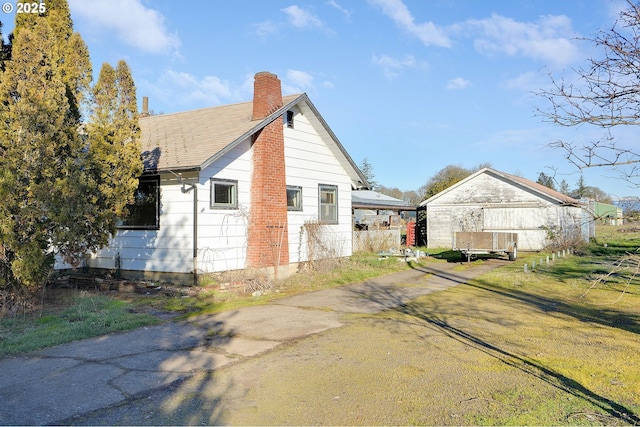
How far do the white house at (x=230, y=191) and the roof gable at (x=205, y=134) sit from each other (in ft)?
0.15

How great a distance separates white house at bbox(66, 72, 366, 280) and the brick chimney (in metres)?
0.03

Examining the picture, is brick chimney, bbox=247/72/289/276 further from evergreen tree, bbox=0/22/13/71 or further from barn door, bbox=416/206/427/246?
barn door, bbox=416/206/427/246

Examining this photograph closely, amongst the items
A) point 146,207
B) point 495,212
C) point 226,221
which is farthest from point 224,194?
point 495,212

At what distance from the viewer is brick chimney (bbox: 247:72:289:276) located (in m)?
13.8

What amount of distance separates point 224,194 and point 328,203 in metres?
5.58

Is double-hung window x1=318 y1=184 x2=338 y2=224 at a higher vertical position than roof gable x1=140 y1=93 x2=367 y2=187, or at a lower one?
lower

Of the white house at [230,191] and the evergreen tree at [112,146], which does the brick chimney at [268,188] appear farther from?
the evergreen tree at [112,146]

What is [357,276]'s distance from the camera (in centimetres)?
1541

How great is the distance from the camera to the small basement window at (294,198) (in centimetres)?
1552

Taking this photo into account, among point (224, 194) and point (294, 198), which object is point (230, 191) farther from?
point (294, 198)

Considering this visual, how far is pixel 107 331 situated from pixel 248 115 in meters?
9.01

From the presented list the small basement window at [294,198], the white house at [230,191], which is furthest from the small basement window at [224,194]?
the small basement window at [294,198]

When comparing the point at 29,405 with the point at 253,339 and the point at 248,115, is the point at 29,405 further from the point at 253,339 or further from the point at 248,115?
the point at 248,115

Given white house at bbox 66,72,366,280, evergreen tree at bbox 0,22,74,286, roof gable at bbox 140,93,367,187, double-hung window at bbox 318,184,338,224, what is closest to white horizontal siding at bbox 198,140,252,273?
white house at bbox 66,72,366,280
